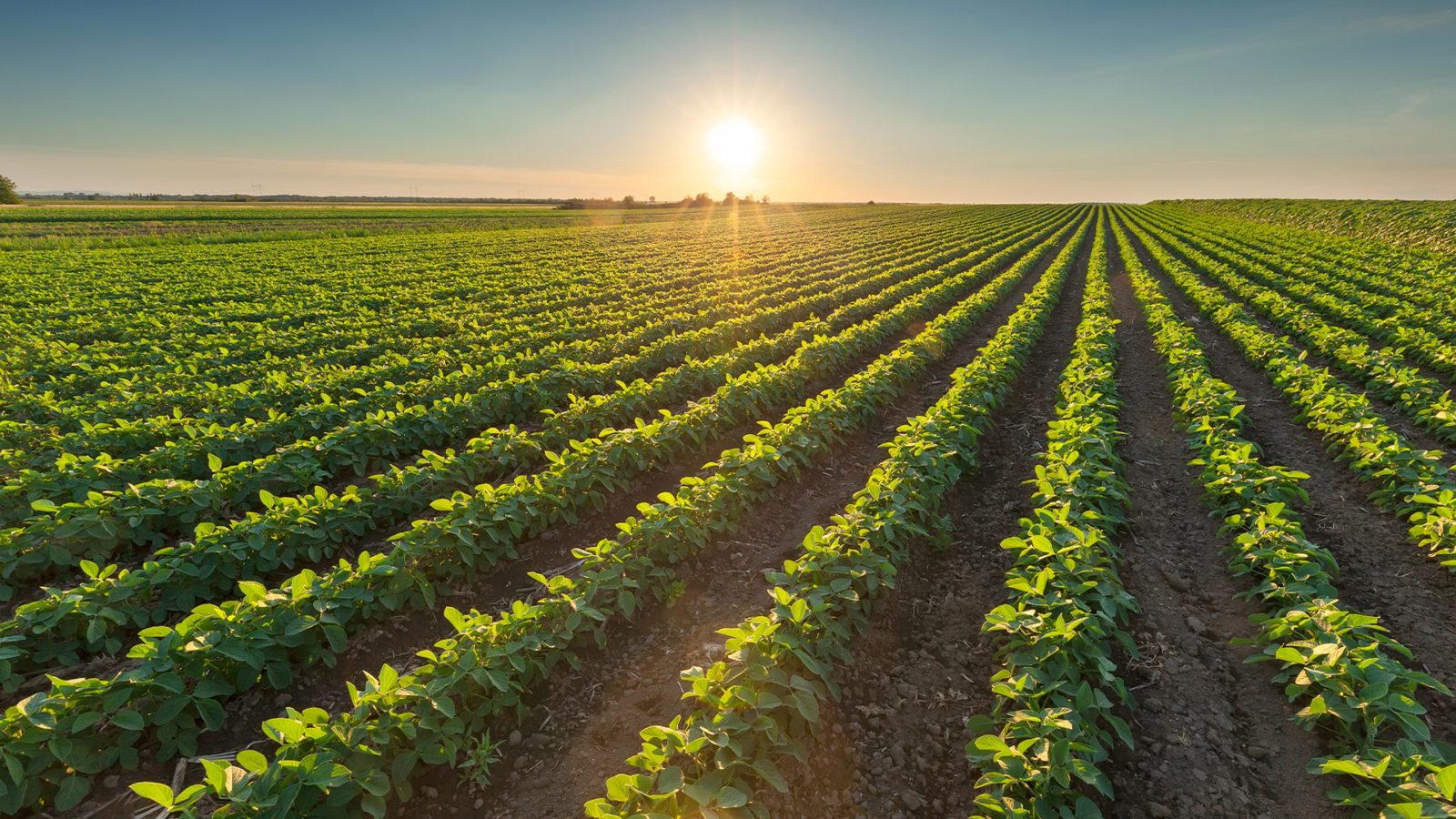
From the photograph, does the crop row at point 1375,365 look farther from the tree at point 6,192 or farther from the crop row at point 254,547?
the tree at point 6,192

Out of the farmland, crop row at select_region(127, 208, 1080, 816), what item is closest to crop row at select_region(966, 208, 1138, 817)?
the farmland

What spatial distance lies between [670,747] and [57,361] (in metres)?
15.1

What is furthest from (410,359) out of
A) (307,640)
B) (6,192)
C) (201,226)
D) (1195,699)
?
(6,192)

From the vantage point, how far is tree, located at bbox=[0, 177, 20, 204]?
277 ft

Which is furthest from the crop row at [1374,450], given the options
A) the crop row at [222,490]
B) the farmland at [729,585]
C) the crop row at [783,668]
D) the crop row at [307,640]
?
the crop row at [222,490]

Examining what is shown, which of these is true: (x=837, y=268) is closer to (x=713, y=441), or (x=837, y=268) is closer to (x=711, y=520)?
(x=713, y=441)

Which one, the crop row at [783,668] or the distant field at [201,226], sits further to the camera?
the distant field at [201,226]

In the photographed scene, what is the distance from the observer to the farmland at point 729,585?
3.38 meters

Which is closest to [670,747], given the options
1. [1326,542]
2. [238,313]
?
[1326,542]

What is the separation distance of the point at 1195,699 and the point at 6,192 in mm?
139565

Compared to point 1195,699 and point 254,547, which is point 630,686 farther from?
point 1195,699

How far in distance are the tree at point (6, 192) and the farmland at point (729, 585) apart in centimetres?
11835

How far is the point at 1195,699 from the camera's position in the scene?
4199mm

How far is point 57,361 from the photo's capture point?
36.8 feet
